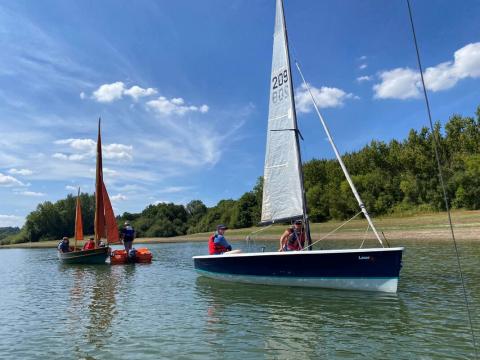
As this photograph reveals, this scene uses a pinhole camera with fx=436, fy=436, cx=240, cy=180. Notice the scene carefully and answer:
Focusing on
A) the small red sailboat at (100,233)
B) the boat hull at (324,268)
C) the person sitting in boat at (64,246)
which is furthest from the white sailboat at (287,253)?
the person sitting in boat at (64,246)

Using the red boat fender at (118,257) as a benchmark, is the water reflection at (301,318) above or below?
below

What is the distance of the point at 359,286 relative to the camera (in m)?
14.7

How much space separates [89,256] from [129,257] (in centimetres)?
305

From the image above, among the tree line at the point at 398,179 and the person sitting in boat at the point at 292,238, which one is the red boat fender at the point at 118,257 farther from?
the tree line at the point at 398,179

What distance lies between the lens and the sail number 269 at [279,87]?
18141mm

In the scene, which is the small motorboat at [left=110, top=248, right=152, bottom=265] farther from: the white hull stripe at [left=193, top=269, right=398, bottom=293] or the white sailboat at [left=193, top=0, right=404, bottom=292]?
the white hull stripe at [left=193, top=269, right=398, bottom=293]

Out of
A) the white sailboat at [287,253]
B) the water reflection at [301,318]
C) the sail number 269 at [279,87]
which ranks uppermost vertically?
the sail number 269 at [279,87]

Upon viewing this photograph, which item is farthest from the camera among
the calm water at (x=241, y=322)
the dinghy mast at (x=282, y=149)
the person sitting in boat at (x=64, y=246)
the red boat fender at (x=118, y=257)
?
the person sitting in boat at (x=64, y=246)

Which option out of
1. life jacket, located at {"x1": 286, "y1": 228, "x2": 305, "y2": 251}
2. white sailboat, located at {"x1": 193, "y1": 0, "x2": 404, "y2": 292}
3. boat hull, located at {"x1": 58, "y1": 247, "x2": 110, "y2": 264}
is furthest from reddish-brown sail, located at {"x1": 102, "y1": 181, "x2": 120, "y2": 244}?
life jacket, located at {"x1": 286, "y1": 228, "x2": 305, "y2": 251}

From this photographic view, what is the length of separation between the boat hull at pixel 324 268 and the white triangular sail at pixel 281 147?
196 cm

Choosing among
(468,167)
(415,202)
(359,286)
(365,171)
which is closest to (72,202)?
(365,171)

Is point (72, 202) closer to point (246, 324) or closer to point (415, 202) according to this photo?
point (415, 202)

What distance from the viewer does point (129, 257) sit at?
1246 inches

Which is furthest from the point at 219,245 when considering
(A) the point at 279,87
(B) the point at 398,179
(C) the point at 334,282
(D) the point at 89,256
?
(B) the point at 398,179
